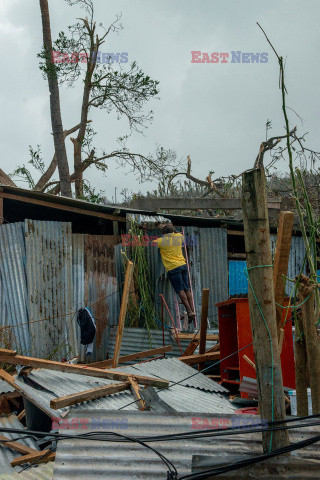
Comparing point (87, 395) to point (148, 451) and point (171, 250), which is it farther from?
point (171, 250)

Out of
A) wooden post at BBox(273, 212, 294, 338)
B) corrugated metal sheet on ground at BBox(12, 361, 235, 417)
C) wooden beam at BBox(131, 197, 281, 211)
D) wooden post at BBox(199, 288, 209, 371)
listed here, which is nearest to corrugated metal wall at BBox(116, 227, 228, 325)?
wooden beam at BBox(131, 197, 281, 211)

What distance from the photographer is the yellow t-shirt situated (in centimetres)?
1248

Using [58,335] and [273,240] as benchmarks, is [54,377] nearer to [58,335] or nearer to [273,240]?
[58,335]

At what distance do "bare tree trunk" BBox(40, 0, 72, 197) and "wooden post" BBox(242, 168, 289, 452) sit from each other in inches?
634

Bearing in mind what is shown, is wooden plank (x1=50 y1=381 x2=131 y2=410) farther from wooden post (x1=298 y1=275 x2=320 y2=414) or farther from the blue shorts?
the blue shorts

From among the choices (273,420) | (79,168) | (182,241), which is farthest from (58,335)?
(79,168)

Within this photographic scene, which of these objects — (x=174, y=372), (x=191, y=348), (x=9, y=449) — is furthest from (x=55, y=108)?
(x=9, y=449)

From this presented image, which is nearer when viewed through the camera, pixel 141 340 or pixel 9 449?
pixel 9 449

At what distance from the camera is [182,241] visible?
1368 centimetres

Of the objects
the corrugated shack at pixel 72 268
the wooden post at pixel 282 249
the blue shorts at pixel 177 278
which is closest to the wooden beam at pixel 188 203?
the corrugated shack at pixel 72 268

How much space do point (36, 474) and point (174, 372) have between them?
3.74m

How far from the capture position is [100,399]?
6953mm

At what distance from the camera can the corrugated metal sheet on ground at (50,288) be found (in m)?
11.7

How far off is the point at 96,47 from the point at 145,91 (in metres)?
2.48
